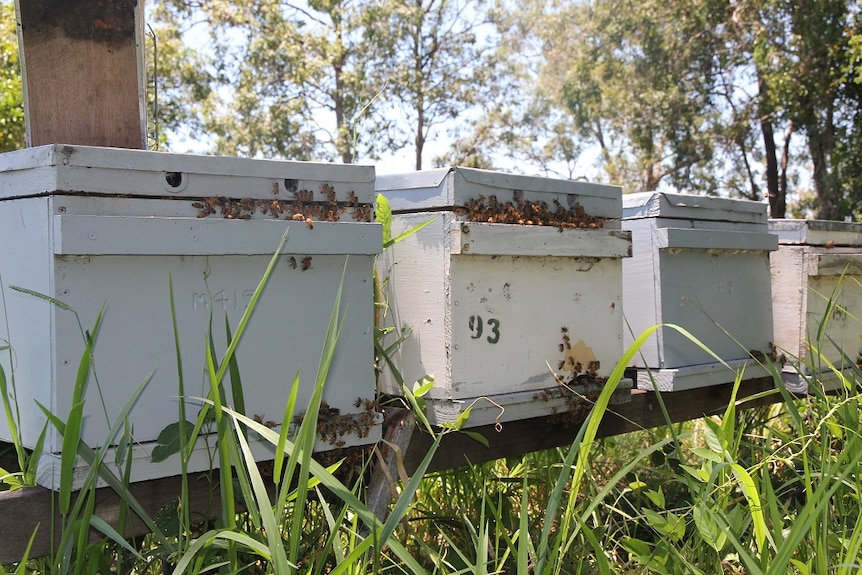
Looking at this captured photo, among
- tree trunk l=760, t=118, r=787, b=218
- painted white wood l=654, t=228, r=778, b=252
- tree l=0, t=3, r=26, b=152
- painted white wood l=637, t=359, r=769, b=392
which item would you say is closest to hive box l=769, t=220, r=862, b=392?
painted white wood l=654, t=228, r=778, b=252

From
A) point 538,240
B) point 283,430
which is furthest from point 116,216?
point 538,240

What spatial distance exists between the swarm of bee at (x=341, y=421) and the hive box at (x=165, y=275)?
10 mm

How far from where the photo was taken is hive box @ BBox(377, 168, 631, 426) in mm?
1992

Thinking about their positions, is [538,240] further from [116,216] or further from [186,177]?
[116,216]

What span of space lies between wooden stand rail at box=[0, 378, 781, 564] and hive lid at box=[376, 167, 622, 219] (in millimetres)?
532

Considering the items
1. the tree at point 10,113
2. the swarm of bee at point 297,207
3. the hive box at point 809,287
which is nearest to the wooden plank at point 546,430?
the hive box at point 809,287

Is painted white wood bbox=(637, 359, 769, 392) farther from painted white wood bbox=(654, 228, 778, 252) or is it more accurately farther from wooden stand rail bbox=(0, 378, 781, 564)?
painted white wood bbox=(654, 228, 778, 252)

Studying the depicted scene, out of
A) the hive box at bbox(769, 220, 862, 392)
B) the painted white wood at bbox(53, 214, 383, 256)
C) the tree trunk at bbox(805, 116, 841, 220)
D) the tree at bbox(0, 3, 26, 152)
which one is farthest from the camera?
the tree trunk at bbox(805, 116, 841, 220)

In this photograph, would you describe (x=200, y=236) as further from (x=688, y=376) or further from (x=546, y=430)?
(x=688, y=376)

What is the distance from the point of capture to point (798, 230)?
314 cm

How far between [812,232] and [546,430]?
1.46m

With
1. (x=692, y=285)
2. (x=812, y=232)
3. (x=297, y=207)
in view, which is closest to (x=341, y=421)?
(x=297, y=207)

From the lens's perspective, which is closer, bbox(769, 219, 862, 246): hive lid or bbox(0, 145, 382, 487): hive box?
bbox(0, 145, 382, 487): hive box

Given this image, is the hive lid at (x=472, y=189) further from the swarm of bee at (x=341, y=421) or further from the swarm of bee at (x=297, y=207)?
the swarm of bee at (x=341, y=421)
